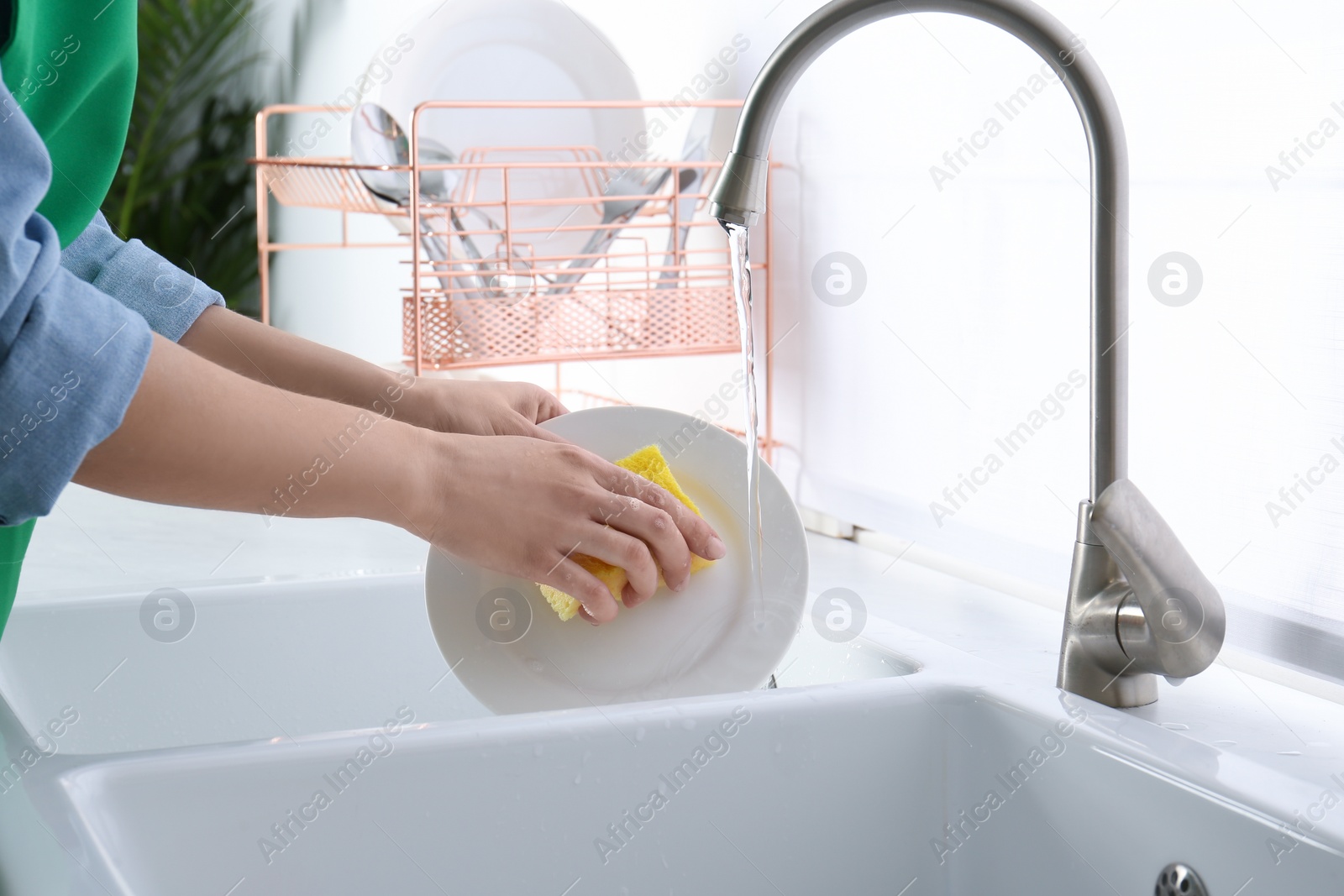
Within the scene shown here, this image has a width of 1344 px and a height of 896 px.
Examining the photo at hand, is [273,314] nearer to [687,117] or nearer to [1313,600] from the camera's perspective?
[687,117]

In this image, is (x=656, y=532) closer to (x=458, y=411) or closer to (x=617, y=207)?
(x=458, y=411)

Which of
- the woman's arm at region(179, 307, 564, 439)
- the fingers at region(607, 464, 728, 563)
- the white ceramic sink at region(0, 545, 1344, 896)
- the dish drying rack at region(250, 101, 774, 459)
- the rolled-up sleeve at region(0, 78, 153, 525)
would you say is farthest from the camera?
the dish drying rack at region(250, 101, 774, 459)

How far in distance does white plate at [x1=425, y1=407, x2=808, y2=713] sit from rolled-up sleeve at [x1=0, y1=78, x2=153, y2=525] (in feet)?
1.00

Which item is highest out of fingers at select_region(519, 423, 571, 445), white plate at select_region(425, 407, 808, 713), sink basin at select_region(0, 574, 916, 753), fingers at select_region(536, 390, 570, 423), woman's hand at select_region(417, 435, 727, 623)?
woman's hand at select_region(417, 435, 727, 623)

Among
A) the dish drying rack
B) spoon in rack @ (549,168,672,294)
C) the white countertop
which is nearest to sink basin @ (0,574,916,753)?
the white countertop

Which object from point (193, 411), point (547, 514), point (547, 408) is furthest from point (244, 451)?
point (547, 408)

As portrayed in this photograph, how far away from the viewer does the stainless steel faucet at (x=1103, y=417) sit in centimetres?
54

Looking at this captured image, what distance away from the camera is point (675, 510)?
1.97ft

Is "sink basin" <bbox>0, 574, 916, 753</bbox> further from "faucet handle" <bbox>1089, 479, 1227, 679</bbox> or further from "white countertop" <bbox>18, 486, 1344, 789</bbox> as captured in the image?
"faucet handle" <bbox>1089, 479, 1227, 679</bbox>

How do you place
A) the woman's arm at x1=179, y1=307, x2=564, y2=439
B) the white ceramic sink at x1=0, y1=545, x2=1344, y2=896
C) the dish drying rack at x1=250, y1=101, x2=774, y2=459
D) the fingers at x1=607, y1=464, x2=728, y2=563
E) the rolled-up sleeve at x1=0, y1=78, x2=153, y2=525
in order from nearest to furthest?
the rolled-up sleeve at x1=0, y1=78, x2=153, y2=525 < the white ceramic sink at x1=0, y1=545, x2=1344, y2=896 < the fingers at x1=607, y1=464, x2=728, y2=563 < the woman's arm at x1=179, y1=307, x2=564, y2=439 < the dish drying rack at x1=250, y1=101, x2=774, y2=459

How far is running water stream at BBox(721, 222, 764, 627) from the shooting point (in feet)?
1.86

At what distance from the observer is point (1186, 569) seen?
21.5 inches

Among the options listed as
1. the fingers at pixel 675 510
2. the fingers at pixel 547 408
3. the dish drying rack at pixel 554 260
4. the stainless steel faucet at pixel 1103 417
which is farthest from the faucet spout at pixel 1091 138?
the dish drying rack at pixel 554 260

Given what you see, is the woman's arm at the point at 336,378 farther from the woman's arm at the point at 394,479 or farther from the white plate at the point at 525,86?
the white plate at the point at 525,86
